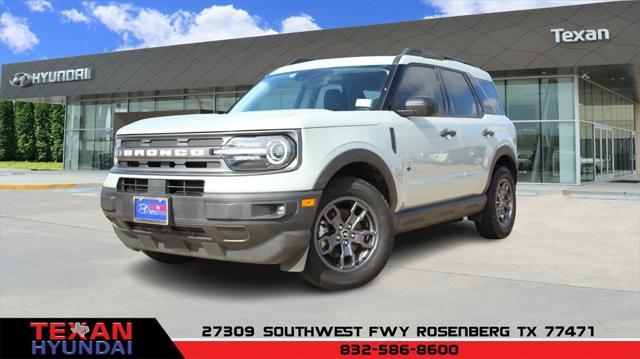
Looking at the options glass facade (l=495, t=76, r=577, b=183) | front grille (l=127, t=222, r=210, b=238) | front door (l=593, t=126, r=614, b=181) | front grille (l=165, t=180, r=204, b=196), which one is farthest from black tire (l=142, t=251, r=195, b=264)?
front door (l=593, t=126, r=614, b=181)

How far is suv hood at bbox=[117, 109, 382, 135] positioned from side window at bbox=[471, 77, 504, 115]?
7.67ft

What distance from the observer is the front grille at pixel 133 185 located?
386 centimetres

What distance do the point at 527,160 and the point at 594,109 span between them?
4149 mm

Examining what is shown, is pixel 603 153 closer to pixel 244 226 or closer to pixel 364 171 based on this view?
pixel 364 171

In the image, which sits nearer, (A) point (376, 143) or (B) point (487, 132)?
(A) point (376, 143)

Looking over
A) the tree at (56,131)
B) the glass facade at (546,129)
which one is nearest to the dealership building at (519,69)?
the glass facade at (546,129)

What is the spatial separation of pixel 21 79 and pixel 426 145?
1201 inches

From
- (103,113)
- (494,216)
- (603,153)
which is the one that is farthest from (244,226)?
(103,113)

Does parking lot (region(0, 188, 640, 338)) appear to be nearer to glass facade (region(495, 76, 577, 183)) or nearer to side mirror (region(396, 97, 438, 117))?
side mirror (region(396, 97, 438, 117))

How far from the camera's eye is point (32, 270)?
15.3 ft

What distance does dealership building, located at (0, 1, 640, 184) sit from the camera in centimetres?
1614

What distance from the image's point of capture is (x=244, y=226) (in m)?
3.39

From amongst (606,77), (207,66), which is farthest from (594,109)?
(207,66)

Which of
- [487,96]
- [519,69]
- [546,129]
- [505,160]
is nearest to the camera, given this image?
[487,96]
